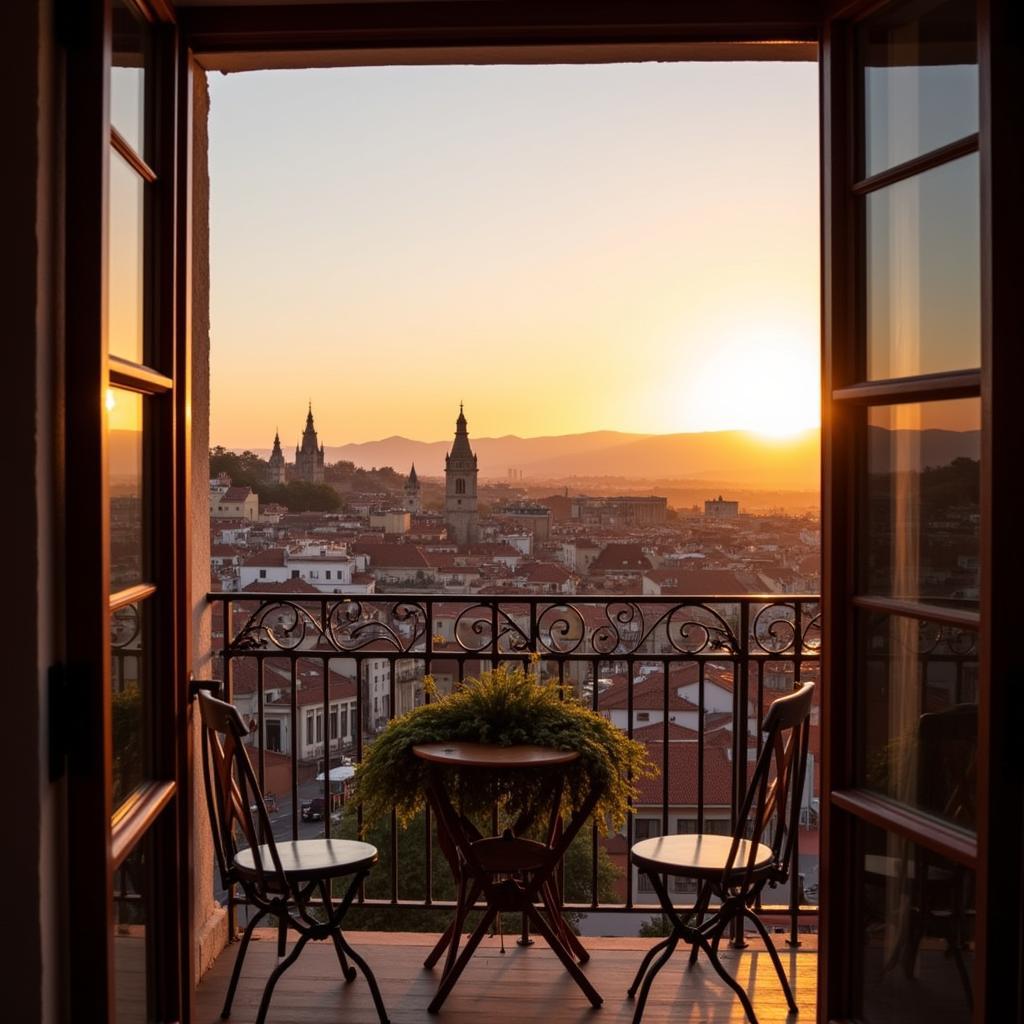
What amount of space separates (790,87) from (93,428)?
536cm

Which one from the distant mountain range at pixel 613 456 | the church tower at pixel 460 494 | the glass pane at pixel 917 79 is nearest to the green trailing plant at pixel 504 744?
the distant mountain range at pixel 613 456

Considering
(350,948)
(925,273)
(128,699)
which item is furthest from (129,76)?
(350,948)

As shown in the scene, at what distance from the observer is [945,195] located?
2158 mm

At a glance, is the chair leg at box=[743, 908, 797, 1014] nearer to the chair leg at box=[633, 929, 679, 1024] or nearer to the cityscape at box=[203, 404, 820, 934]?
the chair leg at box=[633, 929, 679, 1024]

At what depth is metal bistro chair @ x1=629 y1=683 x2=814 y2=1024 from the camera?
10.2 ft

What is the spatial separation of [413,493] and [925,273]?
4.43m

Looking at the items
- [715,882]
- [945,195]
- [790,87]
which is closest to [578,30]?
[945,195]

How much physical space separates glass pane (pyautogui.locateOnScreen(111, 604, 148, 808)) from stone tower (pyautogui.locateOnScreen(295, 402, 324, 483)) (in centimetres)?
383

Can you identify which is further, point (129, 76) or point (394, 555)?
point (394, 555)

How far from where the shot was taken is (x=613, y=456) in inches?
271

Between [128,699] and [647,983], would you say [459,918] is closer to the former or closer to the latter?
[647,983]

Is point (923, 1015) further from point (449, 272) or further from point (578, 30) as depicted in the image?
point (449, 272)

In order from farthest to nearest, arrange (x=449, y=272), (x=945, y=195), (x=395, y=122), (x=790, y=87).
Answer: (x=449, y=272) → (x=395, y=122) → (x=790, y=87) → (x=945, y=195)

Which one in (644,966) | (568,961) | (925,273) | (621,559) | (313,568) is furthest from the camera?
(621,559)
